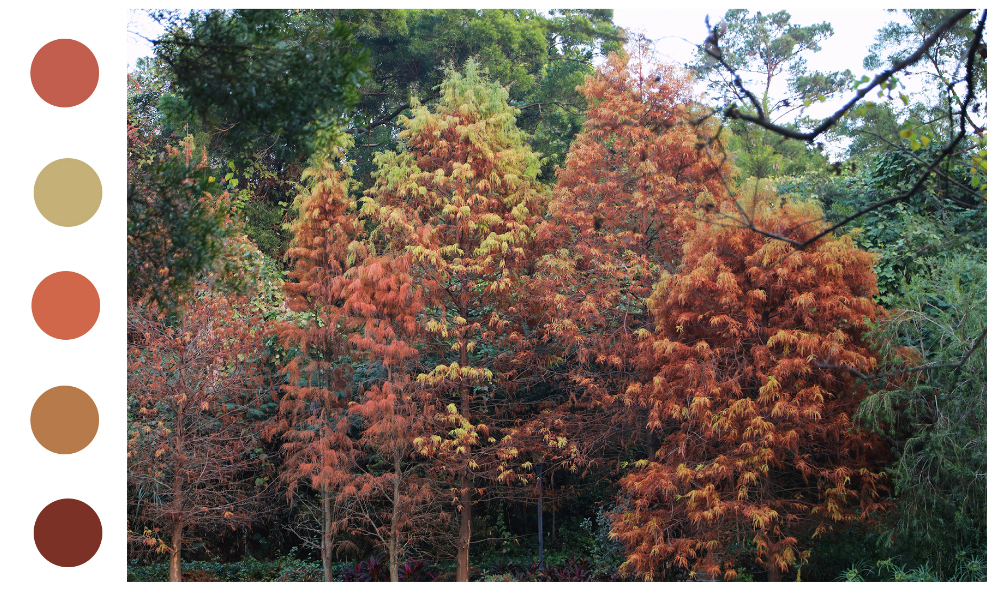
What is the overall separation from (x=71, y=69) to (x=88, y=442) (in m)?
1.70

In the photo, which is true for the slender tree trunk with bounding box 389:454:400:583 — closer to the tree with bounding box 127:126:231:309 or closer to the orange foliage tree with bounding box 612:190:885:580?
the orange foliage tree with bounding box 612:190:885:580

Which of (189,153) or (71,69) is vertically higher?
(189,153)

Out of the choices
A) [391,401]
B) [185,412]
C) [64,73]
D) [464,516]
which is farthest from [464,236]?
[64,73]

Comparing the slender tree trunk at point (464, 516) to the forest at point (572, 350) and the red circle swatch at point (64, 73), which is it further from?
the red circle swatch at point (64, 73)

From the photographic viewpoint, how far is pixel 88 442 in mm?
3291

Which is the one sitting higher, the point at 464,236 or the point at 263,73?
the point at 263,73

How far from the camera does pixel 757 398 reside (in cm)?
685

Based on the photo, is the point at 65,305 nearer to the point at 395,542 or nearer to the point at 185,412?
the point at 185,412

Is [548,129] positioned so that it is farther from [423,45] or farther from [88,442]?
[88,442]

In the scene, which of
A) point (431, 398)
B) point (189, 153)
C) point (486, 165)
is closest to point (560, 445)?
point (431, 398)

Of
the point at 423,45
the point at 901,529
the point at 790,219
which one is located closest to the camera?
the point at 901,529

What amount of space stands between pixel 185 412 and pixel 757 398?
5.81 meters

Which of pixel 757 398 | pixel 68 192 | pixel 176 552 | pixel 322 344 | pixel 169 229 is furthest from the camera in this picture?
pixel 322 344

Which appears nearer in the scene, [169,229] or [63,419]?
[63,419]
